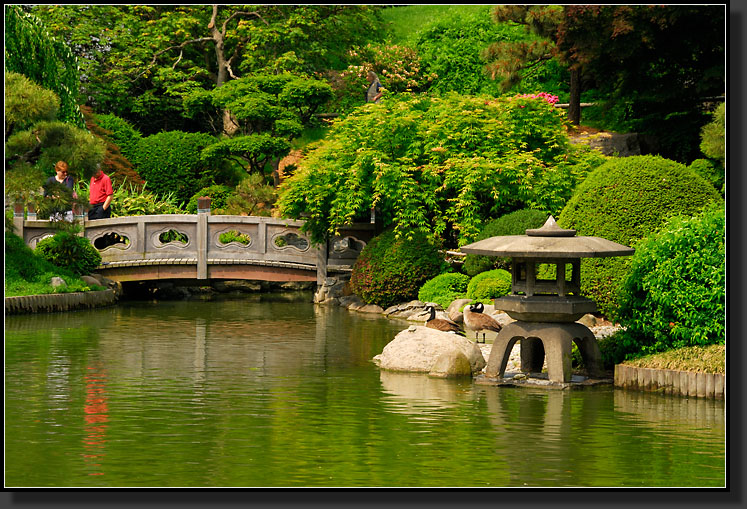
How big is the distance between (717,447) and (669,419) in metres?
1.22

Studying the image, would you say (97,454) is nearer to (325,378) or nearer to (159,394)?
(159,394)

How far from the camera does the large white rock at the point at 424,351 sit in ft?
44.5

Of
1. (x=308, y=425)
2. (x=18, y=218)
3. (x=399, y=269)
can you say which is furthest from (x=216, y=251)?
(x=308, y=425)

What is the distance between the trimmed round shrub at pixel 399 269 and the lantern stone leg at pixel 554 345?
28.5 feet

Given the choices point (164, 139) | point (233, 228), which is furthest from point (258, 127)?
point (233, 228)

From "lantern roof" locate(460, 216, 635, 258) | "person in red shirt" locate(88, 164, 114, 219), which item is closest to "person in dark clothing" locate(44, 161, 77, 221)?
"person in red shirt" locate(88, 164, 114, 219)

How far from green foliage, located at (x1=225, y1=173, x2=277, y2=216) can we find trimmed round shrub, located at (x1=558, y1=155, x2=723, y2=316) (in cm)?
1362

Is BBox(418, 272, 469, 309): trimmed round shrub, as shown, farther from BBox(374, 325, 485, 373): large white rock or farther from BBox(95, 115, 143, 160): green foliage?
BBox(95, 115, 143, 160): green foliage

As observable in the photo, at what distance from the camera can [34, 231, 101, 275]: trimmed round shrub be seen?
22156 mm

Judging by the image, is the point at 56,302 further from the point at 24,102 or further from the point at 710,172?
the point at 710,172

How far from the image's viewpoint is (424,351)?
13.7m

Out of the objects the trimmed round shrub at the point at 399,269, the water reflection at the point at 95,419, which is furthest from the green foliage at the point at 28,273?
the water reflection at the point at 95,419

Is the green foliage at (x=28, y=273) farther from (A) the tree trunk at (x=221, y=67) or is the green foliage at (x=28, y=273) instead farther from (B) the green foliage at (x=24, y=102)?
(A) the tree trunk at (x=221, y=67)

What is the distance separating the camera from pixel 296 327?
18.9 meters
